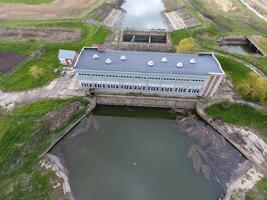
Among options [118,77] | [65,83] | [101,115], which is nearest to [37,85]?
[65,83]

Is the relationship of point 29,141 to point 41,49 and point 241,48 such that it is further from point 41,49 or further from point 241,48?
point 241,48

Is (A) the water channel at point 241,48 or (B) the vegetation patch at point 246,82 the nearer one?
(B) the vegetation patch at point 246,82

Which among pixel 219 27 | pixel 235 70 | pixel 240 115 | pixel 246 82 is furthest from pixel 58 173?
pixel 219 27

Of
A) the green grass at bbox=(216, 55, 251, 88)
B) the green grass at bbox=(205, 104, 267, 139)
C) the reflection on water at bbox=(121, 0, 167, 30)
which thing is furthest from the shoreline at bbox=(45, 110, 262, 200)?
the reflection on water at bbox=(121, 0, 167, 30)

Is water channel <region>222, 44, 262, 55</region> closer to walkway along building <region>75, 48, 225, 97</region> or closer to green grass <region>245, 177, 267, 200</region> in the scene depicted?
walkway along building <region>75, 48, 225, 97</region>

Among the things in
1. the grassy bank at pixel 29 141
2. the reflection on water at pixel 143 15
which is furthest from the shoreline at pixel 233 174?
the reflection on water at pixel 143 15

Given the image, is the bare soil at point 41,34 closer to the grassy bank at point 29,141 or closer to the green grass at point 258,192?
the grassy bank at point 29,141

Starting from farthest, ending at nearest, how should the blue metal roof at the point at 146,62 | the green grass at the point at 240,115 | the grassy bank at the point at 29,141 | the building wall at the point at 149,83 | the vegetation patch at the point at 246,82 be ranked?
the vegetation patch at the point at 246,82
the green grass at the point at 240,115
the building wall at the point at 149,83
the blue metal roof at the point at 146,62
the grassy bank at the point at 29,141

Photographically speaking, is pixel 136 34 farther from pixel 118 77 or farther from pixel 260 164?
pixel 260 164
